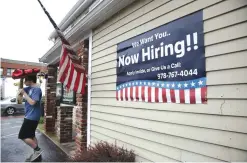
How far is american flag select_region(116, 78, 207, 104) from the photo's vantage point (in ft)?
7.72

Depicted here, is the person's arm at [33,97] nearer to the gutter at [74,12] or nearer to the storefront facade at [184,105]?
the storefront facade at [184,105]

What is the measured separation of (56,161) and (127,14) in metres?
3.62

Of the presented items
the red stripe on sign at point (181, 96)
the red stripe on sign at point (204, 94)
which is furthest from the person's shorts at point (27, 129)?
the red stripe on sign at point (204, 94)

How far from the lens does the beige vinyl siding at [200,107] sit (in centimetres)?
200

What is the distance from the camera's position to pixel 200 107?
2326mm

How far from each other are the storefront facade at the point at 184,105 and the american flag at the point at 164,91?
7 centimetres

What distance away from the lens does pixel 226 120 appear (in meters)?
2.07

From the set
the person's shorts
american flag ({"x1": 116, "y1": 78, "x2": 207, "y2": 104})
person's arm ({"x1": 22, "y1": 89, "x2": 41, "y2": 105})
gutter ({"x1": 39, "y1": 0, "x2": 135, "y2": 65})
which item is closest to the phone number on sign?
american flag ({"x1": 116, "y1": 78, "x2": 207, "y2": 104})

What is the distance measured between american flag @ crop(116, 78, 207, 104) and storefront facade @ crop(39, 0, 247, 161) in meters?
0.07

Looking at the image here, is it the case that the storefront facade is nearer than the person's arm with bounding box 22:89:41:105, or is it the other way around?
the storefront facade

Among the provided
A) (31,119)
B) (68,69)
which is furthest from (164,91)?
(31,119)


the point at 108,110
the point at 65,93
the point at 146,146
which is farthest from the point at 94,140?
the point at 65,93

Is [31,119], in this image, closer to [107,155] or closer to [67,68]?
[67,68]

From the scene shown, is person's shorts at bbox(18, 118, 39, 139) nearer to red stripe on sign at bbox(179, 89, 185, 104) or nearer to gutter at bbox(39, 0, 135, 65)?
gutter at bbox(39, 0, 135, 65)
